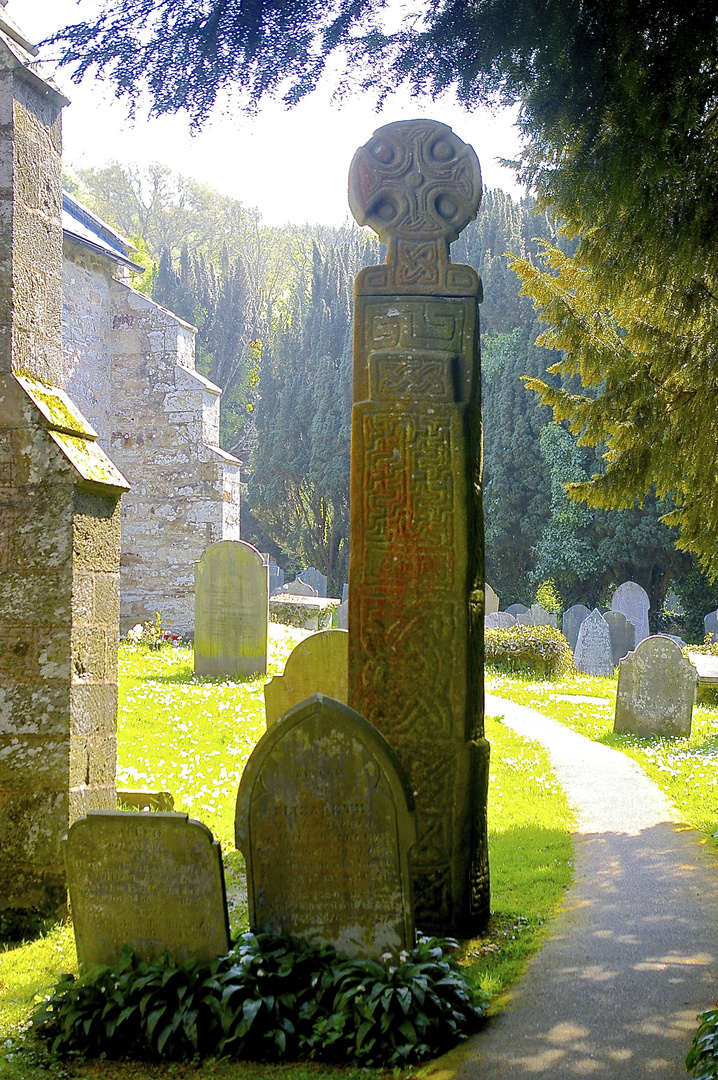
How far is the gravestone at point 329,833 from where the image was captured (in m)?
3.60

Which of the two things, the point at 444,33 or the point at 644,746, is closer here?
the point at 444,33

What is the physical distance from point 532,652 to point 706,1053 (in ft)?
44.8

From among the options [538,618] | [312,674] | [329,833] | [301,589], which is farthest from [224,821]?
[301,589]

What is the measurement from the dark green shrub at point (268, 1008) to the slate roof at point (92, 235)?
15000 millimetres

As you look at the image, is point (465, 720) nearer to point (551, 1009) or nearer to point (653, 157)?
point (551, 1009)

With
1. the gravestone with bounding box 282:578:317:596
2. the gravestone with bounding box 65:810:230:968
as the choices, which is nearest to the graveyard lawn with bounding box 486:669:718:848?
the gravestone with bounding box 65:810:230:968

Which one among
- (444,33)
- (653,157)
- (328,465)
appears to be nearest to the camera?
(444,33)

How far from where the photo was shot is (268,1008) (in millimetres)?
3379

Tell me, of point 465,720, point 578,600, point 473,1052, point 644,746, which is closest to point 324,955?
point 473,1052

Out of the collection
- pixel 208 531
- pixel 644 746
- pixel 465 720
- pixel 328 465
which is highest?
pixel 328 465

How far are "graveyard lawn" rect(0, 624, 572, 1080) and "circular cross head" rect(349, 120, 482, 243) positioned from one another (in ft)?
11.4

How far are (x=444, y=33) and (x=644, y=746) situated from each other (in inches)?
326

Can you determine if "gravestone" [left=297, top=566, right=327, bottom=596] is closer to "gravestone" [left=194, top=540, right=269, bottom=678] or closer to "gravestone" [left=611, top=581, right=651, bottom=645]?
"gravestone" [left=611, top=581, right=651, bottom=645]

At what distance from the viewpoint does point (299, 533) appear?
1300 inches
